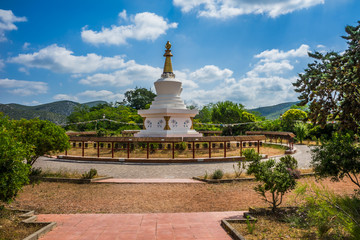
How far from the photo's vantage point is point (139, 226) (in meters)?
6.80

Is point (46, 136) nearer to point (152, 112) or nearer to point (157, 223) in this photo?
point (157, 223)

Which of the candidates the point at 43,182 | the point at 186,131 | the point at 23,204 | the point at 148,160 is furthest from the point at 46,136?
the point at 186,131

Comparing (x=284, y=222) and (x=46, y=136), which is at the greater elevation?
(x=46, y=136)

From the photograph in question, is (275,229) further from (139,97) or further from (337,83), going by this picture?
(139,97)

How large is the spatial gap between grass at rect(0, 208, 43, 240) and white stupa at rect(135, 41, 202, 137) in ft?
56.5

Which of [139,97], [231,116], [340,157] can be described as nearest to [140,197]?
[340,157]

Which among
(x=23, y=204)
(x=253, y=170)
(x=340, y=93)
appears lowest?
(x=23, y=204)

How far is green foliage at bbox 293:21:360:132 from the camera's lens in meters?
6.24

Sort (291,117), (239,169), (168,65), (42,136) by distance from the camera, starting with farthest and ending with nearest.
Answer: (291,117)
(168,65)
(239,169)
(42,136)

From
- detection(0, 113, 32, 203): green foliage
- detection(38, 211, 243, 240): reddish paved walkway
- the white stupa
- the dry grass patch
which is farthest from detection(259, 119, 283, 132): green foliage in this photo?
detection(0, 113, 32, 203): green foliage

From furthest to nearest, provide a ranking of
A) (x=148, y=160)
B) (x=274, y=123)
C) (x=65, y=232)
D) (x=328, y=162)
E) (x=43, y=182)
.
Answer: (x=274, y=123) < (x=148, y=160) < (x=43, y=182) < (x=328, y=162) < (x=65, y=232)

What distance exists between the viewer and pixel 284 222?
6930 mm

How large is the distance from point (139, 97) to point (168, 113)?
5104 centimetres

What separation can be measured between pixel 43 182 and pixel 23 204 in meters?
3.51
